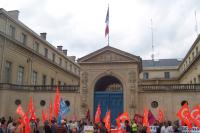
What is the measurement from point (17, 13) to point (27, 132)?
24.7 meters

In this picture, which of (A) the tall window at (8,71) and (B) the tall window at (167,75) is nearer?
(A) the tall window at (8,71)

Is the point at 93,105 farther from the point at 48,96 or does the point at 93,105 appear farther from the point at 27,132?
the point at 27,132

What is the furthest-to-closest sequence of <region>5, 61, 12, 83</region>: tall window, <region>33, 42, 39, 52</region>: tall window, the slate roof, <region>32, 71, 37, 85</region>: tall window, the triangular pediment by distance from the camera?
the slate roof → <region>33, 42, 39, 52</region>: tall window → <region>32, 71, 37, 85</region>: tall window → <region>5, 61, 12, 83</region>: tall window → the triangular pediment

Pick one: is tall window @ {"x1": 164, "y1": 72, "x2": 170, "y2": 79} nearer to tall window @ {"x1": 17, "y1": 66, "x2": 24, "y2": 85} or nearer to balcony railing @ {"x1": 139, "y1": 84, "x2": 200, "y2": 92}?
balcony railing @ {"x1": 139, "y1": 84, "x2": 200, "y2": 92}

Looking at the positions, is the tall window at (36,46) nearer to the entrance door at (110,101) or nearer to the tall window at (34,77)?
the tall window at (34,77)

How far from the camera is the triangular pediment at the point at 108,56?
27.7 m

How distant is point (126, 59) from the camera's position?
2775cm

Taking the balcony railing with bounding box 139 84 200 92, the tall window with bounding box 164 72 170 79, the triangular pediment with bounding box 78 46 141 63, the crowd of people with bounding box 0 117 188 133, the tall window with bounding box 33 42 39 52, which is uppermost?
the tall window with bounding box 33 42 39 52

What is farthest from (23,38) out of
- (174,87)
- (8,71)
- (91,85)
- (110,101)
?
(174,87)

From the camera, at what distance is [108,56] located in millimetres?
28188

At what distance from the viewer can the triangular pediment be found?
27.7 metres

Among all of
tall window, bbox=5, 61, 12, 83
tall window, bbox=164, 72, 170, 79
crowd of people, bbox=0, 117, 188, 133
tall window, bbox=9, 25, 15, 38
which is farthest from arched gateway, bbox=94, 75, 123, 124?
tall window, bbox=164, 72, 170, 79

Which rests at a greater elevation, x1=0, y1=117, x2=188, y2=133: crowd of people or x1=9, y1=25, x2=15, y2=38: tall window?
x1=9, y1=25, x2=15, y2=38: tall window

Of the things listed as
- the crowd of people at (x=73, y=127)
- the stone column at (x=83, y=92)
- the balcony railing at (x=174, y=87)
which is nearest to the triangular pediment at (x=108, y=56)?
the stone column at (x=83, y=92)
